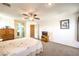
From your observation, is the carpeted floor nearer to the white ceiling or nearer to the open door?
the open door

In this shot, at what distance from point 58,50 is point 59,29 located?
376 mm

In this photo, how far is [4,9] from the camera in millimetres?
1891

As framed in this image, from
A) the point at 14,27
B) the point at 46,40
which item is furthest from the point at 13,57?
the point at 46,40

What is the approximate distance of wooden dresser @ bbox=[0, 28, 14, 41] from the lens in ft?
6.31

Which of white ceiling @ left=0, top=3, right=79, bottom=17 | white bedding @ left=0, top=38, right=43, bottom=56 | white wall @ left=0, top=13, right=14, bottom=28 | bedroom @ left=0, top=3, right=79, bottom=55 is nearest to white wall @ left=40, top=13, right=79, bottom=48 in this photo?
bedroom @ left=0, top=3, right=79, bottom=55

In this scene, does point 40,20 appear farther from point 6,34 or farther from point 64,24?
point 6,34

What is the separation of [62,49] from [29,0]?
3.37 ft

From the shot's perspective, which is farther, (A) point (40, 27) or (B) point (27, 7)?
(A) point (40, 27)

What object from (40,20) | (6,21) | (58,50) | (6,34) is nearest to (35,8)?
(40,20)

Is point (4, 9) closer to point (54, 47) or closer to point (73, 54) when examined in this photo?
point (54, 47)

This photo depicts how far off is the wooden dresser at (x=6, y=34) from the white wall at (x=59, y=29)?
1.79ft

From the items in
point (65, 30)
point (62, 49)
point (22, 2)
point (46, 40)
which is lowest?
point (62, 49)

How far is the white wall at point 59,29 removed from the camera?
192 centimetres

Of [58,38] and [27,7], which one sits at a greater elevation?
[27,7]
